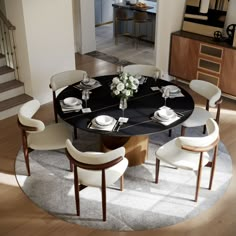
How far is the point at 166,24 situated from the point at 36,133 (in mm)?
3167

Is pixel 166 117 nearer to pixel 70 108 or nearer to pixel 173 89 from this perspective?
pixel 173 89

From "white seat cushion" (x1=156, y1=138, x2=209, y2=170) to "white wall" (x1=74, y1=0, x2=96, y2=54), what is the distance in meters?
4.45

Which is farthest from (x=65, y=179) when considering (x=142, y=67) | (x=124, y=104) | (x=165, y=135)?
(x=142, y=67)

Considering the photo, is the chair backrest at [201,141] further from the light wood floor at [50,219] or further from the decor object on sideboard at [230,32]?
the decor object on sideboard at [230,32]

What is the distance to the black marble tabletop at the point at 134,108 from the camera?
12.4ft

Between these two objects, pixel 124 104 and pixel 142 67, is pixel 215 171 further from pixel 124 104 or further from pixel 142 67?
pixel 142 67

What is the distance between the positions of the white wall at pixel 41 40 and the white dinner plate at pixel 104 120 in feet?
6.86

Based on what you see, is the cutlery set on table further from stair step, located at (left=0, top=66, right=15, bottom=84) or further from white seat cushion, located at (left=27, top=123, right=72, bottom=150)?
stair step, located at (left=0, top=66, right=15, bottom=84)

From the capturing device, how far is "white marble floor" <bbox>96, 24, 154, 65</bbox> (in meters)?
7.72

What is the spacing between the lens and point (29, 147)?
4090 mm

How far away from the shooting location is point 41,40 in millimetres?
5480

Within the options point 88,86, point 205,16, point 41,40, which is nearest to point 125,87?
point 88,86

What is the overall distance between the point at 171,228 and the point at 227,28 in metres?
3.57

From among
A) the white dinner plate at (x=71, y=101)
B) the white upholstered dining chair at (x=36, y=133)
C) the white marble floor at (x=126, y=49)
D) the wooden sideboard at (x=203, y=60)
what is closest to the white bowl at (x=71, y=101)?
the white dinner plate at (x=71, y=101)
